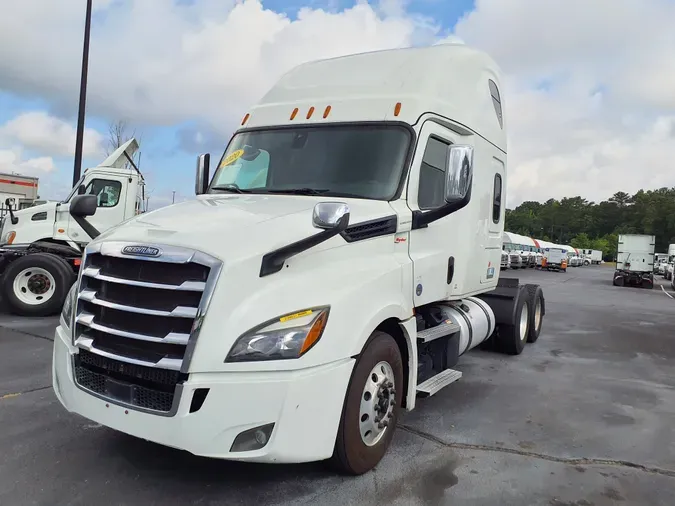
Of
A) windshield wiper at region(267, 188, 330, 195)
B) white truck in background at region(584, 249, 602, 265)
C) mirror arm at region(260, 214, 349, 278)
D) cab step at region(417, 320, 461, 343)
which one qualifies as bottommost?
white truck in background at region(584, 249, 602, 265)

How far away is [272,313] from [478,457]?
7.36ft

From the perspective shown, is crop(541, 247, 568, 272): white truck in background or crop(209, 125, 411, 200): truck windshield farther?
crop(541, 247, 568, 272): white truck in background

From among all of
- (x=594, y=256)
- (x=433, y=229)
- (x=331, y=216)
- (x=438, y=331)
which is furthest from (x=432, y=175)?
(x=594, y=256)

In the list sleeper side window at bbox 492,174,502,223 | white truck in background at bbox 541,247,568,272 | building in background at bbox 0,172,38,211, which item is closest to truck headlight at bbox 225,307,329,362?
sleeper side window at bbox 492,174,502,223

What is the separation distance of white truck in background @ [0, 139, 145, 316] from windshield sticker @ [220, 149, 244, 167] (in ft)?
20.4

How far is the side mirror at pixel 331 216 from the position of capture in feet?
10.7

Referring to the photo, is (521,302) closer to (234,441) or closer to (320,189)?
(320,189)

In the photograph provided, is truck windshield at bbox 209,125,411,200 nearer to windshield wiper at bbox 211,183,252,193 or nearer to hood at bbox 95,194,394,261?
windshield wiper at bbox 211,183,252,193

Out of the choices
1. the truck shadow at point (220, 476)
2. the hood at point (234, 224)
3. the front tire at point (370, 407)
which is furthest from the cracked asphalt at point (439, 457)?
the hood at point (234, 224)

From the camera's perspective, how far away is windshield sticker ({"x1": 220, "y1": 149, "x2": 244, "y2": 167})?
17.0 ft

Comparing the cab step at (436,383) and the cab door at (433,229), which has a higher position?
the cab door at (433,229)

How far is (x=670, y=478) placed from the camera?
4.03 m

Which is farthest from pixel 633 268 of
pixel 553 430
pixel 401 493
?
pixel 401 493

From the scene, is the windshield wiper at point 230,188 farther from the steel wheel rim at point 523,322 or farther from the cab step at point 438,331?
the steel wheel rim at point 523,322
